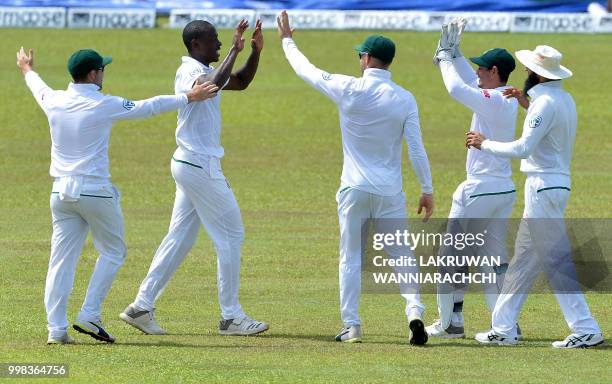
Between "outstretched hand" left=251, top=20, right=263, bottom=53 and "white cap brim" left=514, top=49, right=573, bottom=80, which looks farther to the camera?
"outstretched hand" left=251, top=20, right=263, bottom=53

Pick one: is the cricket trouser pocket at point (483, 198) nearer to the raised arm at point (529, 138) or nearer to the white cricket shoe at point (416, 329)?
the raised arm at point (529, 138)

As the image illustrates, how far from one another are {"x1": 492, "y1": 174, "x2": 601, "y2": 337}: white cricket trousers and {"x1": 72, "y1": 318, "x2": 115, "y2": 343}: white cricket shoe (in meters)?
2.96

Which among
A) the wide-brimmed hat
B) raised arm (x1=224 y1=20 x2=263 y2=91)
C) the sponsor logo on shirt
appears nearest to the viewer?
the wide-brimmed hat

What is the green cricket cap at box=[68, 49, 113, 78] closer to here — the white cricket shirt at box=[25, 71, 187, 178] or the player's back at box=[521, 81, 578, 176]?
the white cricket shirt at box=[25, 71, 187, 178]

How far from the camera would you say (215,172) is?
36.9 ft

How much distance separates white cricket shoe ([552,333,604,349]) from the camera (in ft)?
34.6

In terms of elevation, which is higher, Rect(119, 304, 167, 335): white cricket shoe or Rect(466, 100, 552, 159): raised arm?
Rect(466, 100, 552, 159): raised arm

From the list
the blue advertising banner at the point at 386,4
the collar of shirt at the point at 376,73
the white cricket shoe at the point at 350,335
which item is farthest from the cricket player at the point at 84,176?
the blue advertising banner at the point at 386,4

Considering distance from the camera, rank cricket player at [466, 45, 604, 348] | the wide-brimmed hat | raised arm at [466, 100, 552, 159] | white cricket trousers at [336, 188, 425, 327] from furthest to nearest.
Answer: white cricket trousers at [336, 188, 425, 327] < the wide-brimmed hat < cricket player at [466, 45, 604, 348] < raised arm at [466, 100, 552, 159]

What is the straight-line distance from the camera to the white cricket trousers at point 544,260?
10.6 meters

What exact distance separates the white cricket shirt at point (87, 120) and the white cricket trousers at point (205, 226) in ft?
2.43

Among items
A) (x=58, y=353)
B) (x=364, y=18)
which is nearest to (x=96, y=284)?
(x=58, y=353)

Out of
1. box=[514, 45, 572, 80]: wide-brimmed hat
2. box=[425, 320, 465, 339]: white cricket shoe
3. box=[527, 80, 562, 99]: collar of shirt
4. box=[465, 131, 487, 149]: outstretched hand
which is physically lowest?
box=[425, 320, 465, 339]: white cricket shoe

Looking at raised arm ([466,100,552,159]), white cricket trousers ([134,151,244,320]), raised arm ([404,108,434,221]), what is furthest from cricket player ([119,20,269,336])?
raised arm ([466,100,552,159])
